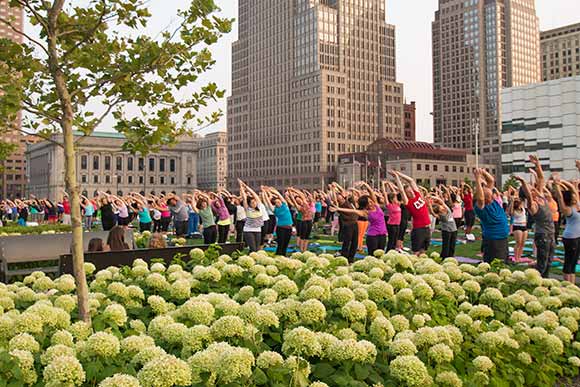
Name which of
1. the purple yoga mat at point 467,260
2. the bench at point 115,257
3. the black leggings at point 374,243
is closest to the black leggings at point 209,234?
the black leggings at point 374,243

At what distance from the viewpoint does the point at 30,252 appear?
13727 mm

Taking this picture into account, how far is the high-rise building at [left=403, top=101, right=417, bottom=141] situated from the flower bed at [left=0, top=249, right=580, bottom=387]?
165m

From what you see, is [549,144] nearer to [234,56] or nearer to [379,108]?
[379,108]

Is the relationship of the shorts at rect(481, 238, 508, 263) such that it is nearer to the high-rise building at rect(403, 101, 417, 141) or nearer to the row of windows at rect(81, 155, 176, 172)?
the row of windows at rect(81, 155, 176, 172)

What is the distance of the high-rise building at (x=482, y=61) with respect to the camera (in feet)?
591

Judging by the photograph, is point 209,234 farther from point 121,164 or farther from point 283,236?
point 121,164

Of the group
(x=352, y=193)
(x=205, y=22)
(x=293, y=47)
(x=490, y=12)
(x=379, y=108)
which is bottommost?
(x=352, y=193)

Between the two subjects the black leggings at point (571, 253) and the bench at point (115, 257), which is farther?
the black leggings at point (571, 253)

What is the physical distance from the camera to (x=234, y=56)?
185375mm

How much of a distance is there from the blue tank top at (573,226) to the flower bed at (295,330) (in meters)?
3.40

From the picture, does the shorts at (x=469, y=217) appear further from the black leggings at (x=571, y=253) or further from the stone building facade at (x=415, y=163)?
the stone building facade at (x=415, y=163)

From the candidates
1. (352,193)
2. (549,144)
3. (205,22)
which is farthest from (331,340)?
(549,144)

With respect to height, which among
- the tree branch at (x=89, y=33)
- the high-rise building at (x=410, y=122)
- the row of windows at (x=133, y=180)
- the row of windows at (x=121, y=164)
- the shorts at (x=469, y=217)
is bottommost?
the shorts at (x=469, y=217)

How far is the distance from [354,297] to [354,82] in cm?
15405
